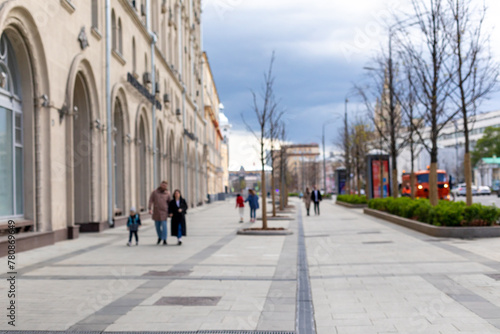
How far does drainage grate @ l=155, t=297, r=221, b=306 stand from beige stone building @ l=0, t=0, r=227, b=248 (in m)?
7.77

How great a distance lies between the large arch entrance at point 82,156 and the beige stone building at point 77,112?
0.03 m

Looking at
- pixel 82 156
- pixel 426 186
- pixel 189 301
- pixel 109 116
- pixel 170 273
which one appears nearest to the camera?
pixel 189 301

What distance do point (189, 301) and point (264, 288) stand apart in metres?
1.40

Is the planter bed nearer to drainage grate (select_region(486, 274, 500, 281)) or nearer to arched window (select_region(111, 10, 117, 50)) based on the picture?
arched window (select_region(111, 10, 117, 50))

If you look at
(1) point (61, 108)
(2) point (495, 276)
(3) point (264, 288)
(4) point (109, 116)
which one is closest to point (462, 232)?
(2) point (495, 276)

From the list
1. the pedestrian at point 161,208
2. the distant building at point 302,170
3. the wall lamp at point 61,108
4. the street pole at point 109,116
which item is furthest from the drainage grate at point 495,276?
the distant building at point 302,170

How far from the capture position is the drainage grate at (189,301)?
786 centimetres

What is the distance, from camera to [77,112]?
20.8 meters

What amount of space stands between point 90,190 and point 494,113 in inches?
4528

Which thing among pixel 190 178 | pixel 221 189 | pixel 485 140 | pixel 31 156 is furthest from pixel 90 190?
pixel 485 140

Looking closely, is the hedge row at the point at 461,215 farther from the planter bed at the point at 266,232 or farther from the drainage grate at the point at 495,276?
the drainage grate at the point at 495,276

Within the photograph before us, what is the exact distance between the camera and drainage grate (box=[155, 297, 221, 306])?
7.86 meters

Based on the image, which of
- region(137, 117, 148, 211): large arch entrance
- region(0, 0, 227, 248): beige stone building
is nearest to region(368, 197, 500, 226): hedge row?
region(0, 0, 227, 248): beige stone building

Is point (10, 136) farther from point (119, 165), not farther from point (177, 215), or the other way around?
point (119, 165)
